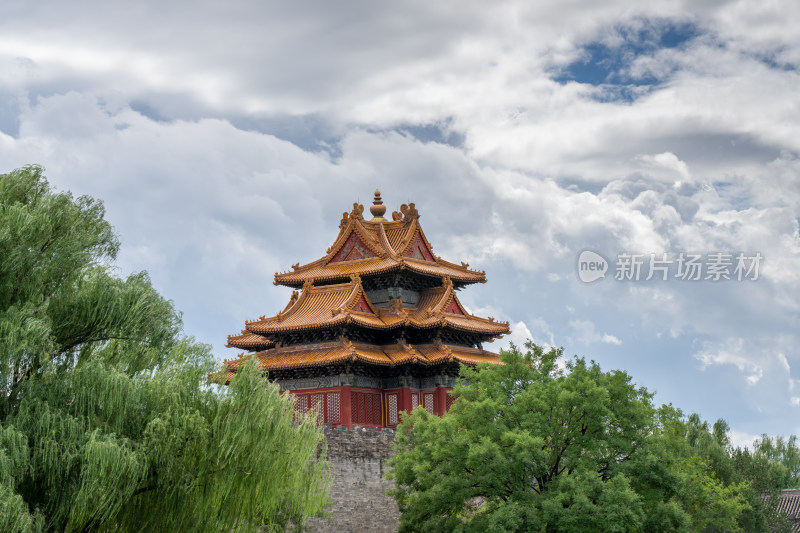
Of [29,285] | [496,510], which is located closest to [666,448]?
[496,510]

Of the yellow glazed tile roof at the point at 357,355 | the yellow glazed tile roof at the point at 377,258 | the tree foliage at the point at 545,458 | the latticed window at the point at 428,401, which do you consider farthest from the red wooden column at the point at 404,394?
the tree foliage at the point at 545,458

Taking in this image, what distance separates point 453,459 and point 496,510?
1719mm

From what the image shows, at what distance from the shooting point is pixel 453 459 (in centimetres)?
2459

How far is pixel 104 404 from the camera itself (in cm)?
1678

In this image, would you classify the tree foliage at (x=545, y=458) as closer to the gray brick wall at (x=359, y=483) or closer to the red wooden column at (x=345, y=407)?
the gray brick wall at (x=359, y=483)

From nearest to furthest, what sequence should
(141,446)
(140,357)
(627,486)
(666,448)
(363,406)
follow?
1. (141,446)
2. (140,357)
3. (627,486)
4. (666,448)
5. (363,406)

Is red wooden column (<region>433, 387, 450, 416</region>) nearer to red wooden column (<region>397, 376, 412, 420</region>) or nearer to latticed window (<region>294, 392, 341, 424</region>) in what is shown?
red wooden column (<region>397, 376, 412, 420</region>)

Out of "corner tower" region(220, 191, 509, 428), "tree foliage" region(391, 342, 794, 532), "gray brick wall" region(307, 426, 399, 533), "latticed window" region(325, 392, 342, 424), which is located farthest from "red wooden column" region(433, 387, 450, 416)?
"tree foliage" region(391, 342, 794, 532)

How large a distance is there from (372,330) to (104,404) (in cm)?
1973

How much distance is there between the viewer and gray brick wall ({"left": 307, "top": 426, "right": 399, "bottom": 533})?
1119 inches

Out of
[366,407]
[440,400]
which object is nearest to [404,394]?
[440,400]

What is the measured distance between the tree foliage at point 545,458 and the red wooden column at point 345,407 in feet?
23.4

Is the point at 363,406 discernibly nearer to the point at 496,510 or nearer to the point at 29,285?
the point at 496,510

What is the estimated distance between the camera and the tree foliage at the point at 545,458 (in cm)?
2308
